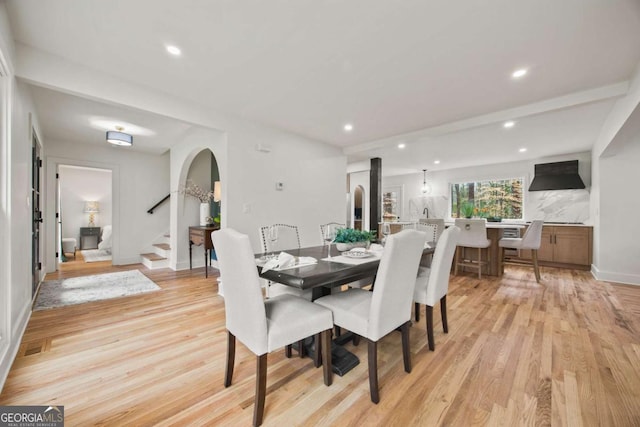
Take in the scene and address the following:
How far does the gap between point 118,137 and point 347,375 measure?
4.70m

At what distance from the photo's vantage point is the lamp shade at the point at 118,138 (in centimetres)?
412

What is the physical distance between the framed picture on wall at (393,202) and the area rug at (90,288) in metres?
6.59

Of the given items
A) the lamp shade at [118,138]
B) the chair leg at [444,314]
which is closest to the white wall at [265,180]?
the lamp shade at [118,138]

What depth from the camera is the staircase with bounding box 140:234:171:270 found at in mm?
4945

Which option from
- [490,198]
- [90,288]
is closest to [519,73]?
[490,198]

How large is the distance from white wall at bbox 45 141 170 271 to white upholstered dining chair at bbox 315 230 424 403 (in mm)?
5349

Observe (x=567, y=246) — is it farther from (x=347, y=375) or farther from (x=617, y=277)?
(x=347, y=375)

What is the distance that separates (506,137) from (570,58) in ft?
8.19

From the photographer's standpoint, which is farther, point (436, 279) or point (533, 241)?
point (533, 241)

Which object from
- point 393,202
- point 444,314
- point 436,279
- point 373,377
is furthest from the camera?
point 393,202

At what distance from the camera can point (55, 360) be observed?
1913 mm

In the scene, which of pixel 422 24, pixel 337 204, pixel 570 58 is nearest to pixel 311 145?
pixel 337 204

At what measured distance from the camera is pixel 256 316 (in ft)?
4.49

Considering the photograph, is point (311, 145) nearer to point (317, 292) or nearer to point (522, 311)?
point (317, 292)
